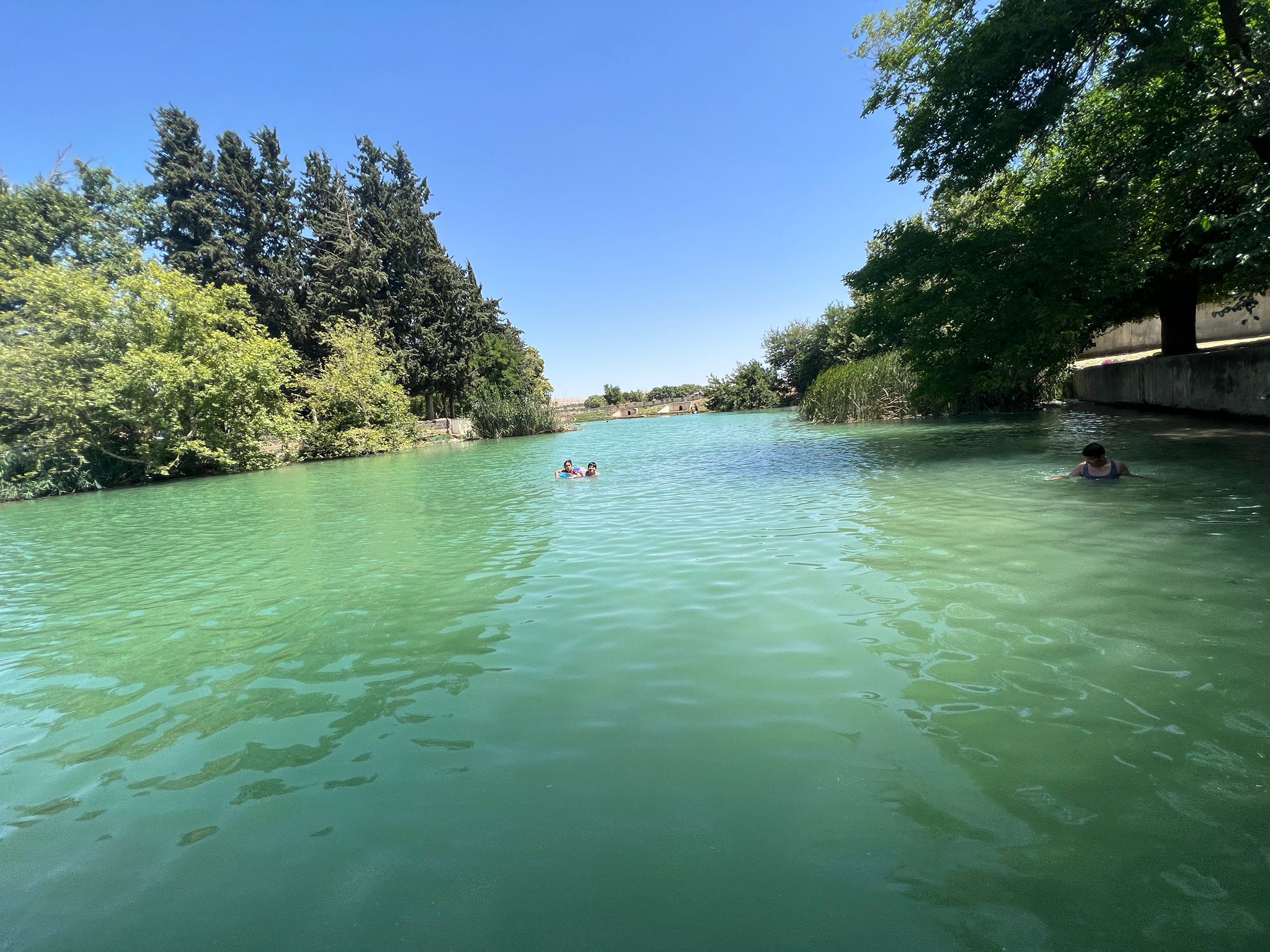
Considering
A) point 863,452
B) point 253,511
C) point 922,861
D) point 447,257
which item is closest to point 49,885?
point 922,861

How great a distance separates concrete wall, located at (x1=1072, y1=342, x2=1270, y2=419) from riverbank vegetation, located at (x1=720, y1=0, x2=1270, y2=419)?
131 cm

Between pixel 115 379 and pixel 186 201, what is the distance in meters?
24.7

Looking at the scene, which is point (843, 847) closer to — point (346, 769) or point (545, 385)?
point (346, 769)

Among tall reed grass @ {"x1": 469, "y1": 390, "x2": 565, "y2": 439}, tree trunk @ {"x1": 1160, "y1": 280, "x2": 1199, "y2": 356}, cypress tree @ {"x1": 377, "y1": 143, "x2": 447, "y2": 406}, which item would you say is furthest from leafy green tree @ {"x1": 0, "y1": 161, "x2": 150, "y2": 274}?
tree trunk @ {"x1": 1160, "y1": 280, "x2": 1199, "y2": 356}

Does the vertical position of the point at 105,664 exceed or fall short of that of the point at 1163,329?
it falls short

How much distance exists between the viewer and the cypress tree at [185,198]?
A: 40844mm

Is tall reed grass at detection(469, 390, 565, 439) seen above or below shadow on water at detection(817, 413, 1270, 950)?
above

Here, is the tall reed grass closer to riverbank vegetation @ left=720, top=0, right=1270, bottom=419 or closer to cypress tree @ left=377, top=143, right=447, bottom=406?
cypress tree @ left=377, top=143, right=447, bottom=406

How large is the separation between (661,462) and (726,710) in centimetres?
1651

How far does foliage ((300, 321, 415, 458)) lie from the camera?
1416 inches

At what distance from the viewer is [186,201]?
41.2 metres

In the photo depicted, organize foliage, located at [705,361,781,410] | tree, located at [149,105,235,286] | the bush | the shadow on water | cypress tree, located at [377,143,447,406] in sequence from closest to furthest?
the shadow on water, the bush, tree, located at [149,105,235,286], cypress tree, located at [377,143,447,406], foliage, located at [705,361,781,410]

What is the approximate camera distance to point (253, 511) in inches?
578

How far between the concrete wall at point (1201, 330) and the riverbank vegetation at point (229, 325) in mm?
34790
